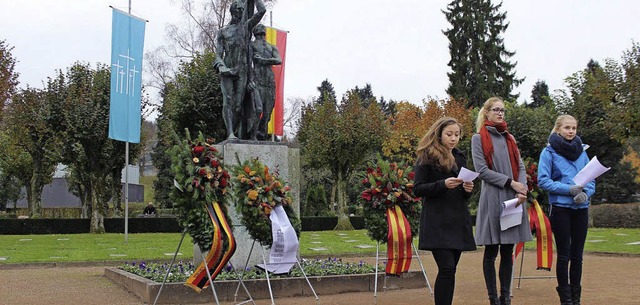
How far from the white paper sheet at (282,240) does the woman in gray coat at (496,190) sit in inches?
93.6

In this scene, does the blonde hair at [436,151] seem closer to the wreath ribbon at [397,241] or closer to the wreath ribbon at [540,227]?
the wreath ribbon at [397,241]

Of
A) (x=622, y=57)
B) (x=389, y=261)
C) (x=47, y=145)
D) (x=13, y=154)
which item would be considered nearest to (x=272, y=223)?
(x=389, y=261)

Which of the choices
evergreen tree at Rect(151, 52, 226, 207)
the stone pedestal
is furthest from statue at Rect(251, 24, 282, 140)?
evergreen tree at Rect(151, 52, 226, 207)

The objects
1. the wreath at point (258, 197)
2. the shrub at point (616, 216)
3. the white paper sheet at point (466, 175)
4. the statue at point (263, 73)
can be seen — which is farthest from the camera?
Answer: the shrub at point (616, 216)

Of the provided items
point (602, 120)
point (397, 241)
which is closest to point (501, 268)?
point (397, 241)

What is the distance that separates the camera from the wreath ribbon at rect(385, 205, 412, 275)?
8445 millimetres

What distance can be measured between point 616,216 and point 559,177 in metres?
26.2

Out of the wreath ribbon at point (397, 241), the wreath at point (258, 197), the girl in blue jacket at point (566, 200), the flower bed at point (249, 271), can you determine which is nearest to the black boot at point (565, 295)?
the girl in blue jacket at point (566, 200)

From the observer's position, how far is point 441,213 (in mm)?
5629

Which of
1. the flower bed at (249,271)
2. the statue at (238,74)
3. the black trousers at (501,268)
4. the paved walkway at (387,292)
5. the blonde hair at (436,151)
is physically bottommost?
the paved walkway at (387,292)

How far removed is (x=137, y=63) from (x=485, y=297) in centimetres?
1473

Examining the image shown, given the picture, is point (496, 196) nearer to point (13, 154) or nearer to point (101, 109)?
point (101, 109)

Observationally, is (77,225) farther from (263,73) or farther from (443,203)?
(443,203)

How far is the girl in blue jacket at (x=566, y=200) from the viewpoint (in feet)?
21.6
